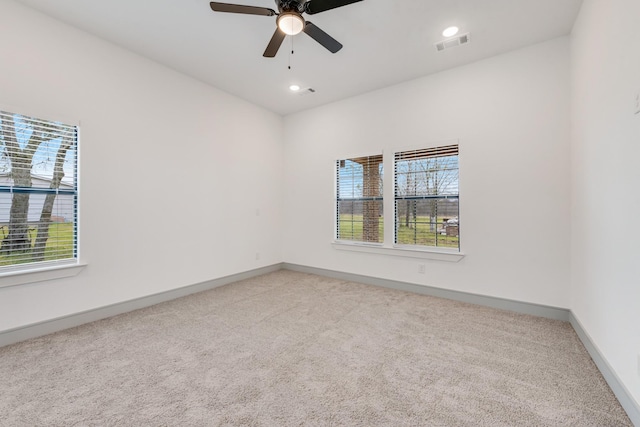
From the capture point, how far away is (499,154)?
3.26m

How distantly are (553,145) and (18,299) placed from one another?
216 inches

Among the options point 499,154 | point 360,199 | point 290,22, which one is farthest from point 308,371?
point 499,154

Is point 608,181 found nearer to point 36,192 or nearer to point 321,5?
point 321,5

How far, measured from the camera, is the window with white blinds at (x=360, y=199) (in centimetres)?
433

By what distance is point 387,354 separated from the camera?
2.27 meters

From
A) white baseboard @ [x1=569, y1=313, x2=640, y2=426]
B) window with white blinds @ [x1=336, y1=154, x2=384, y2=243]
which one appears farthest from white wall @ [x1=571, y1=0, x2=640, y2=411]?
window with white blinds @ [x1=336, y1=154, x2=384, y2=243]

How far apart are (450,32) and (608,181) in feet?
6.64

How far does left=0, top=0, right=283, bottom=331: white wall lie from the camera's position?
2559 mm

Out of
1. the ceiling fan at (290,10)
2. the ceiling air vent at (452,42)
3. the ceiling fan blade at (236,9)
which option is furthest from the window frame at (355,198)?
the ceiling fan blade at (236,9)

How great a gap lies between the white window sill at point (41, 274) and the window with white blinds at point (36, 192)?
7cm

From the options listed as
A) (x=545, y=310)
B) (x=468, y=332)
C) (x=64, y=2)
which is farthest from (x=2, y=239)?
(x=545, y=310)

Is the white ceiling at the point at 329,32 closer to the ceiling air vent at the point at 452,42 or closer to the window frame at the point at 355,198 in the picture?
the ceiling air vent at the point at 452,42

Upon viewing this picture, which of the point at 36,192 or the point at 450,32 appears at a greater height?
the point at 450,32

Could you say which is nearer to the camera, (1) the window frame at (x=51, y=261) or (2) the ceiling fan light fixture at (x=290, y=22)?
(2) the ceiling fan light fixture at (x=290, y=22)
